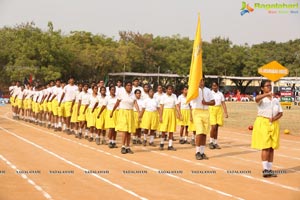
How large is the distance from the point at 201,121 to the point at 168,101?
326cm

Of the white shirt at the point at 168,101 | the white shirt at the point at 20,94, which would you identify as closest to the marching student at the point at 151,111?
the white shirt at the point at 168,101

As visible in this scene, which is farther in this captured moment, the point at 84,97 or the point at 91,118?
the point at 84,97

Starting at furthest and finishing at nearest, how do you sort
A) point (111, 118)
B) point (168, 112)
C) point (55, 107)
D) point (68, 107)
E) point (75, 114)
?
point (55, 107)
point (68, 107)
point (75, 114)
point (168, 112)
point (111, 118)

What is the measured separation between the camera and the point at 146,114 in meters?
16.8

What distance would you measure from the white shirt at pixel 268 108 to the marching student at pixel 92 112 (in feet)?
24.2

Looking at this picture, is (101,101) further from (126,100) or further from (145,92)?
(126,100)

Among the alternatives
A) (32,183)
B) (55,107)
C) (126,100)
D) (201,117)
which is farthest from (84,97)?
(32,183)

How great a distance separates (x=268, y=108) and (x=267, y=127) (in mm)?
411

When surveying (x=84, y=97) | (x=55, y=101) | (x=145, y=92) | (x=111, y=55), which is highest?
(x=111, y=55)

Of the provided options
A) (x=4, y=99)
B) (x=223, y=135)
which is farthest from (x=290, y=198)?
(x=4, y=99)

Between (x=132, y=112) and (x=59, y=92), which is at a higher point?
(x=59, y=92)

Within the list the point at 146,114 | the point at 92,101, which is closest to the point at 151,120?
the point at 146,114

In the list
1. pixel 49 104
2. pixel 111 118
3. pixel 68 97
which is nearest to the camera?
pixel 111 118

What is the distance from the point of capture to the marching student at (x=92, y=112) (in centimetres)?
1762
